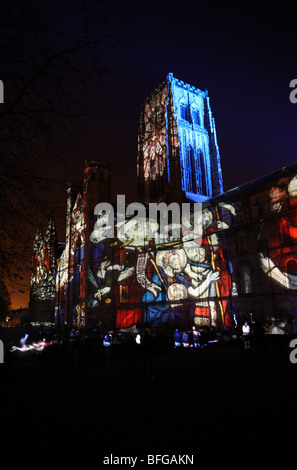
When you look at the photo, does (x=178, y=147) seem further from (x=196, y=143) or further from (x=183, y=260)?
(x=183, y=260)

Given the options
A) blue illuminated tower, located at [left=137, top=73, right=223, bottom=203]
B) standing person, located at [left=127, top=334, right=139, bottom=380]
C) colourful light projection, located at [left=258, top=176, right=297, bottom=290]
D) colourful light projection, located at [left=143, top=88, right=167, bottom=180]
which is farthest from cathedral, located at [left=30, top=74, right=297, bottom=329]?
standing person, located at [left=127, top=334, right=139, bottom=380]

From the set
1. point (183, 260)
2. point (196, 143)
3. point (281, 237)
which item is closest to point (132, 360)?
point (281, 237)

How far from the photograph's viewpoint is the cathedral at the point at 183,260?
27.5 metres

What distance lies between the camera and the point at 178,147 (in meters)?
55.1

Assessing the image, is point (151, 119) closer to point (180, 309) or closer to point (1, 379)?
point (180, 309)

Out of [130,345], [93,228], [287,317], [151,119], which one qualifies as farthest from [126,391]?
[151,119]

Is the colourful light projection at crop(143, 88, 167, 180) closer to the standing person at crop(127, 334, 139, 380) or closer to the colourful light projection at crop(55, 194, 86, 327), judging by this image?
the colourful light projection at crop(55, 194, 86, 327)

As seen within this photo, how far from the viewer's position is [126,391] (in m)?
7.90

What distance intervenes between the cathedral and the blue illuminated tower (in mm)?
398

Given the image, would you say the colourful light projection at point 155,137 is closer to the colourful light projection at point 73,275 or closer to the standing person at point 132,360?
the colourful light projection at point 73,275

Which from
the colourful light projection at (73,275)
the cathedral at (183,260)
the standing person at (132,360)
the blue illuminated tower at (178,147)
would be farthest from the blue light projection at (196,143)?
the standing person at (132,360)

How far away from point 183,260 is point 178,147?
89.4ft

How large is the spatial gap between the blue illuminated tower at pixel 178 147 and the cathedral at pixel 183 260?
1.31 feet
